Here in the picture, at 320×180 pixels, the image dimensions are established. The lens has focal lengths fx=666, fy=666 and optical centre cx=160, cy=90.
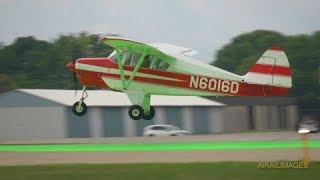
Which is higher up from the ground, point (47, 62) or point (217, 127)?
point (47, 62)

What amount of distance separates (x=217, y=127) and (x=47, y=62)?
30.9 m

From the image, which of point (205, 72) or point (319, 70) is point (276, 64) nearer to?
point (205, 72)

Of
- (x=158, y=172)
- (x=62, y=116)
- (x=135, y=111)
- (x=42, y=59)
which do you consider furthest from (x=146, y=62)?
(x=42, y=59)

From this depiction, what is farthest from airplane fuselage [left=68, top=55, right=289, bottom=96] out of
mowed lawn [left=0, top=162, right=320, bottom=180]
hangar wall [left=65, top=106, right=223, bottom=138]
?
hangar wall [left=65, top=106, right=223, bottom=138]

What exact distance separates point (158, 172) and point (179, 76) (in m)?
3.70

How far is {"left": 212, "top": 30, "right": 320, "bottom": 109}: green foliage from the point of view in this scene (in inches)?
3187

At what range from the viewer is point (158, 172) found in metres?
20.2

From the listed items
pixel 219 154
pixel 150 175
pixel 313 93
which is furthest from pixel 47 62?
pixel 150 175

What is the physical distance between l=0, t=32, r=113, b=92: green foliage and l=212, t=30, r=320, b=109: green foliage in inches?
783

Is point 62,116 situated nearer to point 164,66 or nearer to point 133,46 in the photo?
point 164,66

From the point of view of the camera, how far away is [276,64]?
22172 mm

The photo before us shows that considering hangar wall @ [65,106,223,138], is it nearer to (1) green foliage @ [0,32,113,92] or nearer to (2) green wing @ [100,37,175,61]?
(1) green foliage @ [0,32,113,92]

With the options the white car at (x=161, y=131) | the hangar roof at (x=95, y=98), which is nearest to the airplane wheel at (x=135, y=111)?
the hangar roof at (x=95, y=98)

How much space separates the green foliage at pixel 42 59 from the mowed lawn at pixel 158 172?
4955 centimetres
